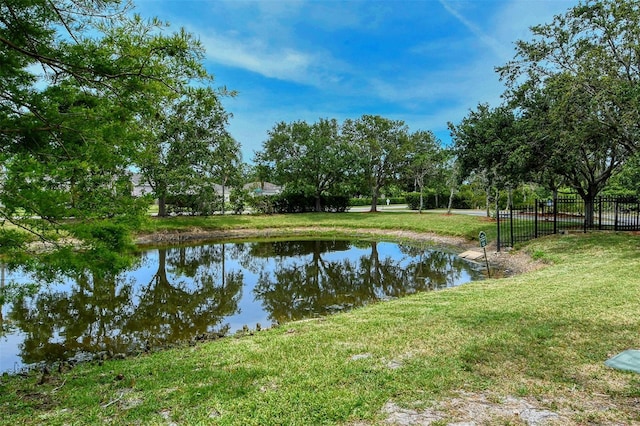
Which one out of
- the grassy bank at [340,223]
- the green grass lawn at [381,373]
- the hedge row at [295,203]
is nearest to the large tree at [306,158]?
the hedge row at [295,203]

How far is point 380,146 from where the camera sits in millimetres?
27578

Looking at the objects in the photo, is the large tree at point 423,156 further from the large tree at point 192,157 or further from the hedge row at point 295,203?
the large tree at point 192,157

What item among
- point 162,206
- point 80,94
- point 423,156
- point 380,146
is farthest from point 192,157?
point 80,94

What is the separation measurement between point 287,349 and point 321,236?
16876 millimetres

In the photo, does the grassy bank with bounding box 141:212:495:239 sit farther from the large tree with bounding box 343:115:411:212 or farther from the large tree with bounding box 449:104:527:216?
the large tree with bounding box 343:115:411:212

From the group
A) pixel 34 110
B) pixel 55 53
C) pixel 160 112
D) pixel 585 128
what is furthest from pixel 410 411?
pixel 585 128

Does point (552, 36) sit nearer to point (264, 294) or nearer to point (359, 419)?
point (264, 294)

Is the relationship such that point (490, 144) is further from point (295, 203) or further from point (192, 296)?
point (295, 203)

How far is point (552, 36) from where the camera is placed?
11.1m

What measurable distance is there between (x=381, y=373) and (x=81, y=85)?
13.7 ft

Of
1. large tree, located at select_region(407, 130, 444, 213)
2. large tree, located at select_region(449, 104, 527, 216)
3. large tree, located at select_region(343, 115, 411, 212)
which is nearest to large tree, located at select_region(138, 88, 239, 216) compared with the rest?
large tree, located at select_region(343, 115, 411, 212)

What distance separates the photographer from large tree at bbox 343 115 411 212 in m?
27.5

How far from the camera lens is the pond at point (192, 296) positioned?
6047mm

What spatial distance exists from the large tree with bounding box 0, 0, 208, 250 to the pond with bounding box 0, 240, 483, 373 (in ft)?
2.70
